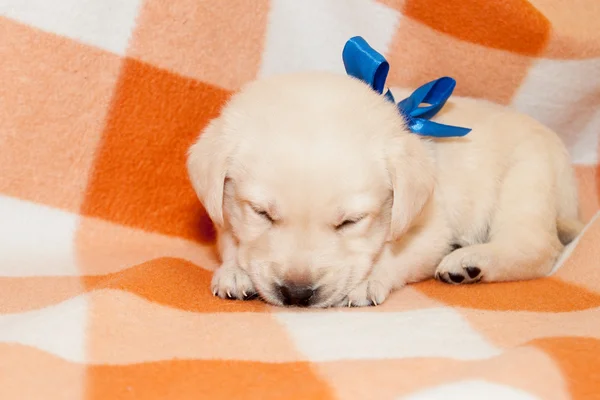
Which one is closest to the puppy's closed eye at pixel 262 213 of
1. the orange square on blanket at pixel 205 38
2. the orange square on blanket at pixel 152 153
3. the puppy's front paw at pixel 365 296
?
the puppy's front paw at pixel 365 296

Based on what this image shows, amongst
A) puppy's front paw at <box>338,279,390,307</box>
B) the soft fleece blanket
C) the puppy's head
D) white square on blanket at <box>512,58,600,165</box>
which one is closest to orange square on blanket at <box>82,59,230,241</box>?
the soft fleece blanket

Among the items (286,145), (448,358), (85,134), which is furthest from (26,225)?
(448,358)

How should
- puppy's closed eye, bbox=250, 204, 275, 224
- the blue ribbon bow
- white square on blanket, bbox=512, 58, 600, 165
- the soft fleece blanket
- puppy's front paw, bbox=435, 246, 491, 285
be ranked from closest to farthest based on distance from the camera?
the soft fleece blanket, puppy's closed eye, bbox=250, 204, 275, 224, puppy's front paw, bbox=435, 246, 491, 285, the blue ribbon bow, white square on blanket, bbox=512, 58, 600, 165

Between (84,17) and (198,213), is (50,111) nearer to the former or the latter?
(84,17)

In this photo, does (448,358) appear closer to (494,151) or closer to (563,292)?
(563,292)

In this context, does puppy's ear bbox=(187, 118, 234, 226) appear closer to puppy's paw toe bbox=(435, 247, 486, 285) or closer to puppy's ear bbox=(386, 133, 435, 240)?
puppy's ear bbox=(386, 133, 435, 240)

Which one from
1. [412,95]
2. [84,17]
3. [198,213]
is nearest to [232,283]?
[198,213]
